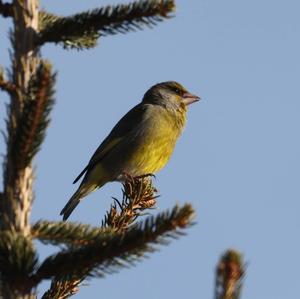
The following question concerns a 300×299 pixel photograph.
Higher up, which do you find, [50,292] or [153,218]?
[153,218]

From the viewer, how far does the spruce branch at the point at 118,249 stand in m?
1.83

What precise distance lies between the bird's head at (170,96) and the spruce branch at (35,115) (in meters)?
6.42

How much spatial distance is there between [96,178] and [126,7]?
532 centimetres

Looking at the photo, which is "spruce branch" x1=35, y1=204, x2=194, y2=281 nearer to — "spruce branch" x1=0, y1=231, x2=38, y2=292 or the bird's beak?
"spruce branch" x1=0, y1=231, x2=38, y2=292

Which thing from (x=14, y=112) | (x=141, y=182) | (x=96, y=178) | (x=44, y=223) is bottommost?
(x=44, y=223)

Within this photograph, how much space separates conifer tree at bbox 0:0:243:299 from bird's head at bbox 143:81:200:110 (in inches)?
226

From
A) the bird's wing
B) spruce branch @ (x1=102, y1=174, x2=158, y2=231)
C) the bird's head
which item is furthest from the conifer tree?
the bird's head

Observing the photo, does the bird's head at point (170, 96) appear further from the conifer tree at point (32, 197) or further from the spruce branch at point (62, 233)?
the spruce branch at point (62, 233)

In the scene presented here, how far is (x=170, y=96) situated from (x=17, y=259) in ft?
22.7

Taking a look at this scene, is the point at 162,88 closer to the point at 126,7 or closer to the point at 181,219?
the point at 126,7

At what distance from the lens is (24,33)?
7.81ft

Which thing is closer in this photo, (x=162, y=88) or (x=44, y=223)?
(x=44, y=223)

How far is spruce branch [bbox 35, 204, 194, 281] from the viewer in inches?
72.1

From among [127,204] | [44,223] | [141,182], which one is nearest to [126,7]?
[44,223]
